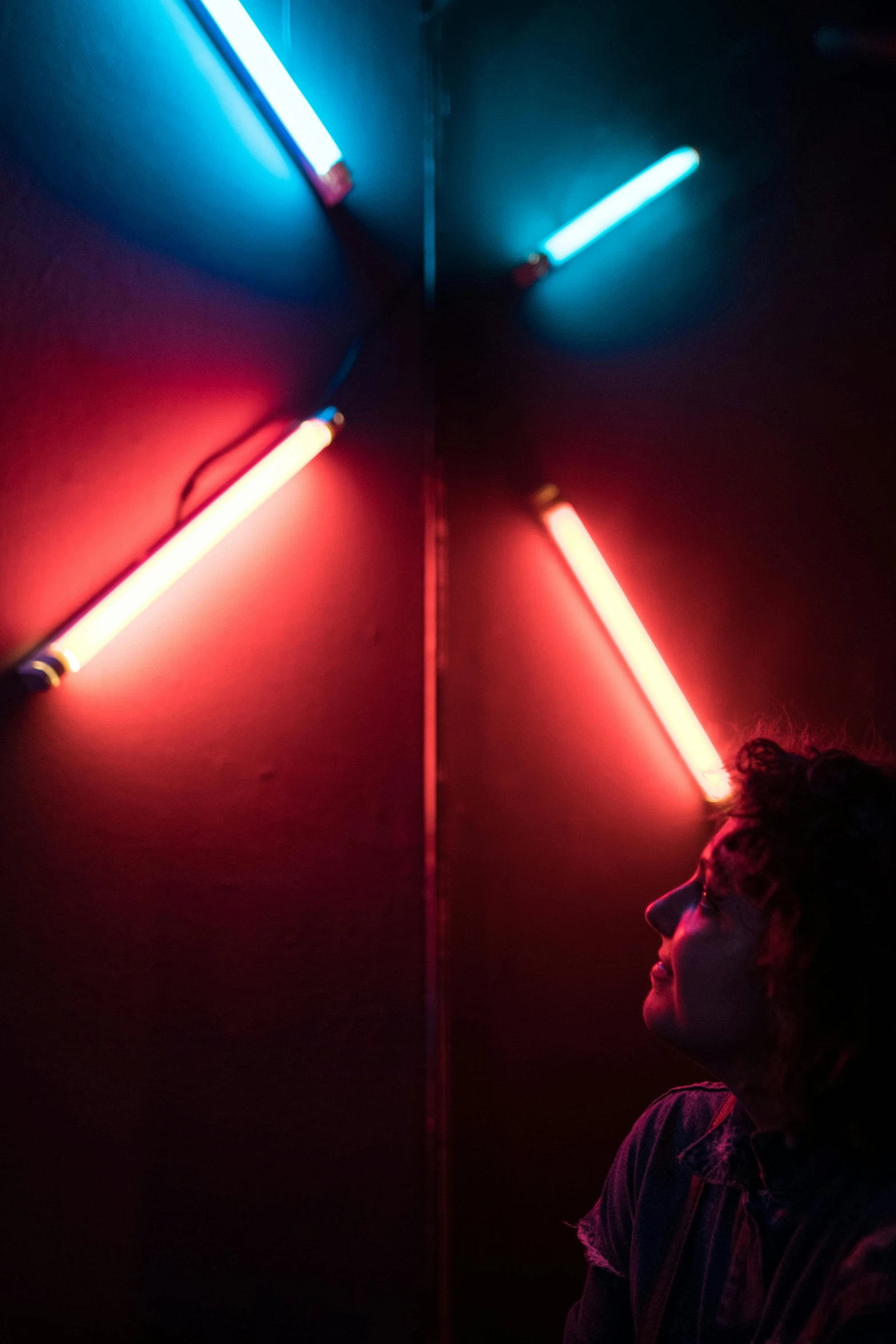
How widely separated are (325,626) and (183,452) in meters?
0.41

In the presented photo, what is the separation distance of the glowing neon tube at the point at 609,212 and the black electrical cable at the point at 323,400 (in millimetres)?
286

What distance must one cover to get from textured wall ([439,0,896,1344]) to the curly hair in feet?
1.51

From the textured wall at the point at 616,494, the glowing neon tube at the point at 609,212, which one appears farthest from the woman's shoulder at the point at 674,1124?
the glowing neon tube at the point at 609,212

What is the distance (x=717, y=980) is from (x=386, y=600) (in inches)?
38.6

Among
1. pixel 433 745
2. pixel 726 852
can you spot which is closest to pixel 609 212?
pixel 433 745

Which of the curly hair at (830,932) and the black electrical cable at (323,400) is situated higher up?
the black electrical cable at (323,400)

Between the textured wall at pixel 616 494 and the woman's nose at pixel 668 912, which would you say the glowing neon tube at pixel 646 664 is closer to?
the textured wall at pixel 616 494

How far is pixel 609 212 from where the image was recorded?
1.79 meters

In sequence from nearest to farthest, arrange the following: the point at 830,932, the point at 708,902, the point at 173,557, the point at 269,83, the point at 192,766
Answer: the point at 830,932
the point at 708,902
the point at 173,557
the point at 192,766
the point at 269,83

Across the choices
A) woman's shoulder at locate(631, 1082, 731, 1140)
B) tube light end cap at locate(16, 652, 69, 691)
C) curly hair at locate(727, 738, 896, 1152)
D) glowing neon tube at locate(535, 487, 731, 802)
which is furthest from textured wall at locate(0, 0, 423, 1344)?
curly hair at locate(727, 738, 896, 1152)

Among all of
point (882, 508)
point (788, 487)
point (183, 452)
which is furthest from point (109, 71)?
point (882, 508)

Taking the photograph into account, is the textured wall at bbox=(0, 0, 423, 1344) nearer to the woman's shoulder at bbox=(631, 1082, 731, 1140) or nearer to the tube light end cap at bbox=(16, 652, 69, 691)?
the tube light end cap at bbox=(16, 652, 69, 691)

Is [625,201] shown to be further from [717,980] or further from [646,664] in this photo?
[717,980]

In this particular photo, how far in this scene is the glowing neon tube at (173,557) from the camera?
1.17 metres
